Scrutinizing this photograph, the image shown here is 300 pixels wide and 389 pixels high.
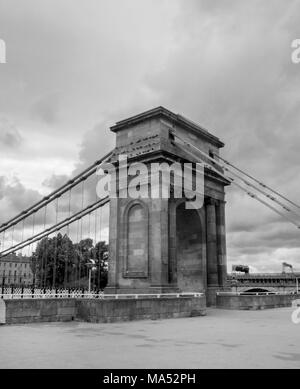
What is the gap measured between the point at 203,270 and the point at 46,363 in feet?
78.1

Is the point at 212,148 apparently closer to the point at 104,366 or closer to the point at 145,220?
the point at 145,220

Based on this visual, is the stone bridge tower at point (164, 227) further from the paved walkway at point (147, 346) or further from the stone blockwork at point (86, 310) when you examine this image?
the paved walkway at point (147, 346)

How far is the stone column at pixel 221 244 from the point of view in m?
33.0

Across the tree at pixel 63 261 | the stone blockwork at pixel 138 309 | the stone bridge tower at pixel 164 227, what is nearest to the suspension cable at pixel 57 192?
the stone bridge tower at pixel 164 227

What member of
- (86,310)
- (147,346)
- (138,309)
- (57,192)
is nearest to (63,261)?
(57,192)

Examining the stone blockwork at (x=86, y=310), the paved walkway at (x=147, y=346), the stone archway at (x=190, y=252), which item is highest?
the stone archway at (x=190, y=252)

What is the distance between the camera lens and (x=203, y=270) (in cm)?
3241

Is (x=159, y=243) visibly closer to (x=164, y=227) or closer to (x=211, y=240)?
(x=164, y=227)

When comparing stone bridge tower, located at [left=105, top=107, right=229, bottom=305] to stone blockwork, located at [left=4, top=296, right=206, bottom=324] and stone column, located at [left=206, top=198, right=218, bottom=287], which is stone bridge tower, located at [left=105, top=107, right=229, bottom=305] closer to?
stone column, located at [left=206, top=198, right=218, bottom=287]

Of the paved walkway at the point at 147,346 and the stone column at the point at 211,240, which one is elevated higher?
the stone column at the point at 211,240

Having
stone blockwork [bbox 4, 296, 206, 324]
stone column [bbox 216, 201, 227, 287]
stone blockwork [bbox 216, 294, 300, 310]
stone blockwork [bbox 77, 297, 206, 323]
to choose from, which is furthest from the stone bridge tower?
stone blockwork [bbox 4, 296, 206, 324]

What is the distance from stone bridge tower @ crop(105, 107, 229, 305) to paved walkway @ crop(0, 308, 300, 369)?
925cm

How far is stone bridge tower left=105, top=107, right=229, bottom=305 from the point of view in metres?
27.5
